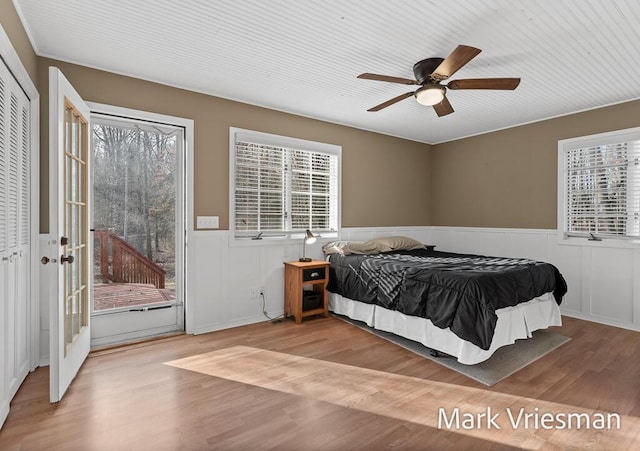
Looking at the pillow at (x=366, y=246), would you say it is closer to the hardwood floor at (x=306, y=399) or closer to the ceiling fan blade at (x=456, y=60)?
the hardwood floor at (x=306, y=399)

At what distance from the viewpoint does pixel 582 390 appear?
234 cm

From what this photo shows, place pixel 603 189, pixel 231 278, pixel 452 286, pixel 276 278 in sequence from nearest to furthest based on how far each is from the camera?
1. pixel 452 286
2. pixel 231 278
3. pixel 603 189
4. pixel 276 278

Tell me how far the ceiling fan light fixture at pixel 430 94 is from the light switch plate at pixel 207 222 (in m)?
2.30

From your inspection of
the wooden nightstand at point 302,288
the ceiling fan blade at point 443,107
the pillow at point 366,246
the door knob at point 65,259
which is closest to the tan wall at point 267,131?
the pillow at point 366,246

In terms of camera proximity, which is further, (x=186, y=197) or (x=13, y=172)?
(x=186, y=197)

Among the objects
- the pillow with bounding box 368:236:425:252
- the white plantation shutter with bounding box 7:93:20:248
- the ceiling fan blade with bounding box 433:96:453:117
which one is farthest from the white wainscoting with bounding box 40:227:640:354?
the ceiling fan blade with bounding box 433:96:453:117

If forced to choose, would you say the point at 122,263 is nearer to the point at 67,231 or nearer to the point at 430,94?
the point at 67,231

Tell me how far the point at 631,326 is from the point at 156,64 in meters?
5.38

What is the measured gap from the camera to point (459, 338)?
105 inches

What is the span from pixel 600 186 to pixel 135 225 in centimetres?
509

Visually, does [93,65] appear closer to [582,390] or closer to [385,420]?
[385,420]

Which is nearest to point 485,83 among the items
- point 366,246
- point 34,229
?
point 366,246

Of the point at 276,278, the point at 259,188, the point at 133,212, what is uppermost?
the point at 259,188

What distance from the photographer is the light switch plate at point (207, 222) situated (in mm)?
3469
